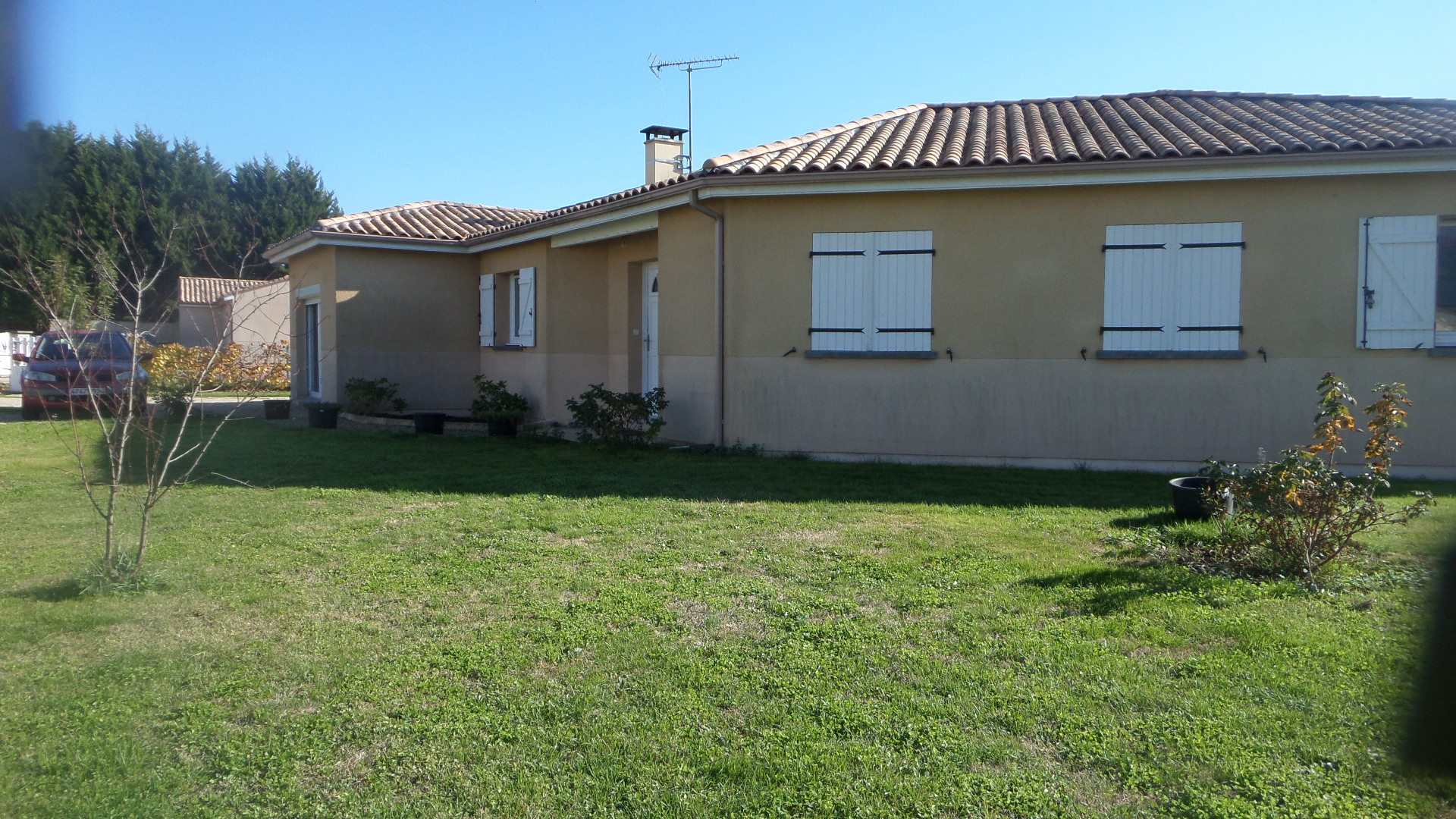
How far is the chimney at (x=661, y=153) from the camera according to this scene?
55.6ft

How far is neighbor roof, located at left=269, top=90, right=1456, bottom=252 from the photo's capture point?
9.36 meters

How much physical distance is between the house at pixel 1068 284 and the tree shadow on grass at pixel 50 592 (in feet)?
21.3

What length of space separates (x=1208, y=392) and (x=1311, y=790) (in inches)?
283

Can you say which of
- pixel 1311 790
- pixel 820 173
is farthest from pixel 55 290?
pixel 1311 790

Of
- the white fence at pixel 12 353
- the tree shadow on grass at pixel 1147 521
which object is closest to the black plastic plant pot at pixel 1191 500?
the tree shadow on grass at pixel 1147 521

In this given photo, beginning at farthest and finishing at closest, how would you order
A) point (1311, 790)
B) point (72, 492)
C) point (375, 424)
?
point (375, 424)
point (72, 492)
point (1311, 790)

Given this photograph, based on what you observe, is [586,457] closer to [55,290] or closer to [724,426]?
[724,426]

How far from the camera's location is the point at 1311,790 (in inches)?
119

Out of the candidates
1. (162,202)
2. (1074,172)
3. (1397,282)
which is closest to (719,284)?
(1074,172)

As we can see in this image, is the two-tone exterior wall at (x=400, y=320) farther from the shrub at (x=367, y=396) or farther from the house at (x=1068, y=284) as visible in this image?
the house at (x=1068, y=284)

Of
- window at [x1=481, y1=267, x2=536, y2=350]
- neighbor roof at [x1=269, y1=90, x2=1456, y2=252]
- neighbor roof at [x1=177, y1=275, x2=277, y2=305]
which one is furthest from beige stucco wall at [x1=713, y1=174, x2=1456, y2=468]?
neighbor roof at [x1=177, y1=275, x2=277, y2=305]

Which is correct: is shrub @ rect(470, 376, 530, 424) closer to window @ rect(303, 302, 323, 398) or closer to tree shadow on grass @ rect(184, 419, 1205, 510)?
tree shadow on grass @ rect(184, 419, 1205, 510)

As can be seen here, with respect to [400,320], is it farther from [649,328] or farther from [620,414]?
[620,414]

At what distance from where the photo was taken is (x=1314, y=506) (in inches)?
210
